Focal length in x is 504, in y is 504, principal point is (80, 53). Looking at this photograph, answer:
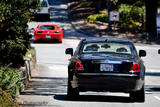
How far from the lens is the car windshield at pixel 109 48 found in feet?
40.6

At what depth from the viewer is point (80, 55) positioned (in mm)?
12078

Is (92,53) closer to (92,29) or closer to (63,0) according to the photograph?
(92,29)

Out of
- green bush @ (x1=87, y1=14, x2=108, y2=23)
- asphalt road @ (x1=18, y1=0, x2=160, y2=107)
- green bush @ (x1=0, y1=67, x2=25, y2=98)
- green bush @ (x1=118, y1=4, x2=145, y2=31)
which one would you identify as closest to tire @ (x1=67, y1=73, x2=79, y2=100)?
asphalt road @ (x1=18, y1=0, x2=160, y2=107)

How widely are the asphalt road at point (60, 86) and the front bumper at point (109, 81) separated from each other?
1.35ft

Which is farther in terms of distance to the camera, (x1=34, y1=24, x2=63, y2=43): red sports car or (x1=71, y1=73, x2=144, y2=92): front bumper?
(x1=34, y1=24, x2=63, y2=43): red sports car

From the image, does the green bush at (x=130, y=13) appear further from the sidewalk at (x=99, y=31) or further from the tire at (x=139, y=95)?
the tire at (x=139, y=95)

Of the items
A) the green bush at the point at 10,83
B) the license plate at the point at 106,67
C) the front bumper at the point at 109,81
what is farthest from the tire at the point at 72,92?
the green bush at the point at 10,83

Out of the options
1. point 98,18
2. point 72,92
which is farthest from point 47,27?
point 72,92

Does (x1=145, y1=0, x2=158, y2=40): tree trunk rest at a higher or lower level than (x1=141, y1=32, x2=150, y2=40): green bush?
higher

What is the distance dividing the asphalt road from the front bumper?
41 centimetres

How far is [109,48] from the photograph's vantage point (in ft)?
41.2

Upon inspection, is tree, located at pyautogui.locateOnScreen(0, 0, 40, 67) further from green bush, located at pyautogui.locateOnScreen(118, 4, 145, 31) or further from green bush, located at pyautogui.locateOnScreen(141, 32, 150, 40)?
green bush, located at pyautogui.locateOnScreen(118, 4, 145, 31)

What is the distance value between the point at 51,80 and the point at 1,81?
23.8ft

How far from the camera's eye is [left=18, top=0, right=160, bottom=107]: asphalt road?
39.1ft
